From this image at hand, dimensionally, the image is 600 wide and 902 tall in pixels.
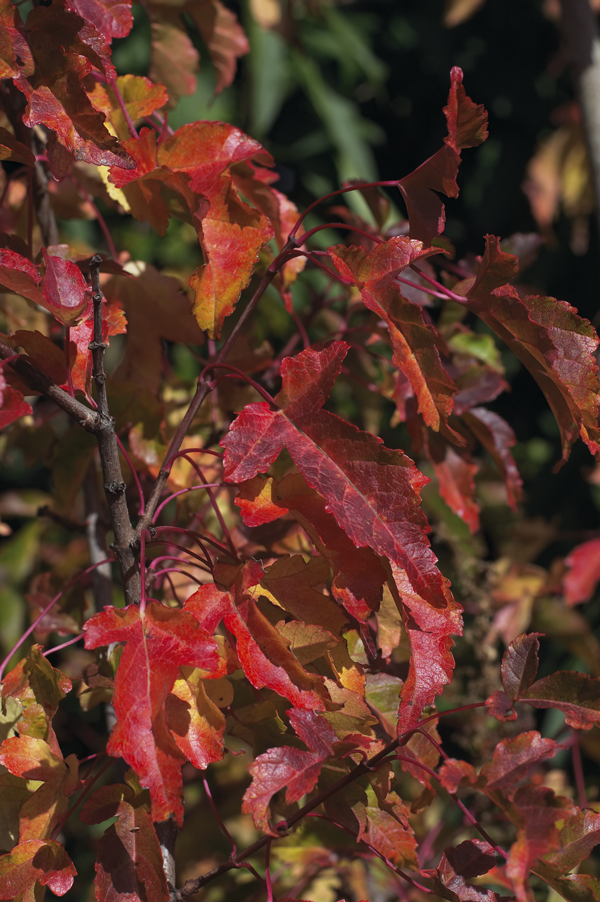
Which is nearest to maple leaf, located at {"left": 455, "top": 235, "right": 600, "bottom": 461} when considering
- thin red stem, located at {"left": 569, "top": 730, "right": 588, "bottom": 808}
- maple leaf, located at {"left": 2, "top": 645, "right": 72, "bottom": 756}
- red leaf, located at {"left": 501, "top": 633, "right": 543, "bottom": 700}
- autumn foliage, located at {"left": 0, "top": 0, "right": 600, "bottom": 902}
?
autumn foliage, located at {"left": 0, "top": 0, "right": 600, "bottom": 902}

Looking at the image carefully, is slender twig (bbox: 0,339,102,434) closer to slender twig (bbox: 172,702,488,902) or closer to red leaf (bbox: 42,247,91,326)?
red leaf (bbox: 42,247,91,326)

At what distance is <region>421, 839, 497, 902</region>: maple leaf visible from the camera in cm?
43

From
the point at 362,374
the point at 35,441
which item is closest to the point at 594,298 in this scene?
the point at 362,374

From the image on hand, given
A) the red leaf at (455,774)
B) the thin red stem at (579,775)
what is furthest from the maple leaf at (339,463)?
the thin red stem at (579,775)

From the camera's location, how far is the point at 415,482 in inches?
16.9

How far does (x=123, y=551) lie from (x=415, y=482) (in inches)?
7.7

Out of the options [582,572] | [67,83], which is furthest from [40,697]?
[582,572]

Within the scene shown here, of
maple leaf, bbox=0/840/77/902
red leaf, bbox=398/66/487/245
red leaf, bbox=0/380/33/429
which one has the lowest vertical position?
maple leaf, bbox=0/840/77/902

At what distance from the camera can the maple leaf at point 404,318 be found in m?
0.44

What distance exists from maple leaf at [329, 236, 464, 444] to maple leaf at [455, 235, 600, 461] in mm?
42

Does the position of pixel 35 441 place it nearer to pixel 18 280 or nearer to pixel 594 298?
pixel 18 280

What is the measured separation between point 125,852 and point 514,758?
0.23m

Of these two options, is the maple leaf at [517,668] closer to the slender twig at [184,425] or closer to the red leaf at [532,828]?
the red leaf at [532,828]

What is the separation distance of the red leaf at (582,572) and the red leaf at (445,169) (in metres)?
0.76
